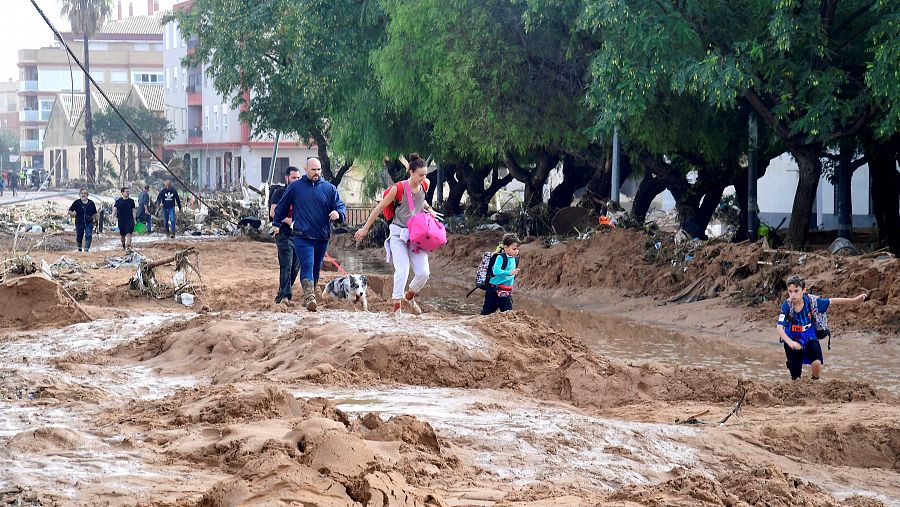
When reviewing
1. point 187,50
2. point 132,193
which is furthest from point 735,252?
point 187,50

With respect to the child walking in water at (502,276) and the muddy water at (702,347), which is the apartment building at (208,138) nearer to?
the muddy water at (702,347)

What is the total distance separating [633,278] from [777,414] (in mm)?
12489

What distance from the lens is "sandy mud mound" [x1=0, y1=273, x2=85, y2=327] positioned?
1484 centimetres

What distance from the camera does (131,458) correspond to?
6.83 meters

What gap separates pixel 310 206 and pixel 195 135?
76.2m

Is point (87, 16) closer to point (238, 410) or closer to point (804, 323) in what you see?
point (804, 323)

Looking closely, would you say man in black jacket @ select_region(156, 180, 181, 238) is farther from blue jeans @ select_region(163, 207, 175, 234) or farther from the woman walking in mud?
the woman walking in mud

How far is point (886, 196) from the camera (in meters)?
23.4

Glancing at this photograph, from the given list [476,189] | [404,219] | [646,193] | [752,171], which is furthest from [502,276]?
[476,189]

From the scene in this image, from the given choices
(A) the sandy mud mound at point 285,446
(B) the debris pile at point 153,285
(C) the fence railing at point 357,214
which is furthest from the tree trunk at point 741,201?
(C) the fence railing at point 357,214

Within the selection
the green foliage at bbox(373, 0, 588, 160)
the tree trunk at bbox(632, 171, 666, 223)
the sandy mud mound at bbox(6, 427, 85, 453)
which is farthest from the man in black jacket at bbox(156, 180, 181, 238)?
the sandy mud mound at bbox(6, 427, 85, 453)

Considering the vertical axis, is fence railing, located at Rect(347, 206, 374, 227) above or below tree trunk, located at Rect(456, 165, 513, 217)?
below

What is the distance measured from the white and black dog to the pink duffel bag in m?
1.84

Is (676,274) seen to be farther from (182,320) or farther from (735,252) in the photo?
(182,320)
